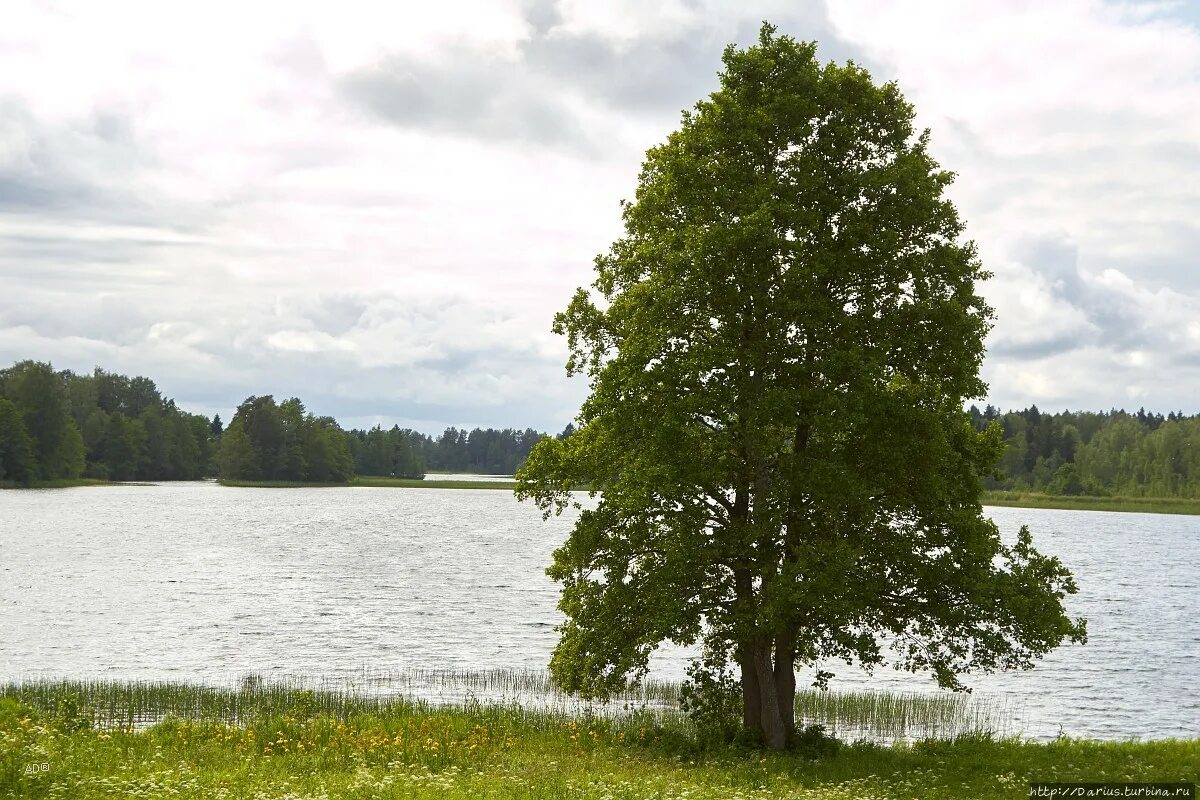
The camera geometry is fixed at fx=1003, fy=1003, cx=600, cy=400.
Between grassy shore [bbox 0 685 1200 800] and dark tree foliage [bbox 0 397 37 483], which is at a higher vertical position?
dark tree foliage [bbox 0 397 37 483]

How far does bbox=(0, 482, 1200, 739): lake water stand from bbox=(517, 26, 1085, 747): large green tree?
14.1 metres

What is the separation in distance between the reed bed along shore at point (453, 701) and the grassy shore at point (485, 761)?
3.73 ft

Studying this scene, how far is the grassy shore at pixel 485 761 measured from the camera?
65.6 feet

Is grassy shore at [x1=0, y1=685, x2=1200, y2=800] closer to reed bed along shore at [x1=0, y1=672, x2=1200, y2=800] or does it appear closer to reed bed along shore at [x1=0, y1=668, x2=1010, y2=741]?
reed bed along shore at [x1=0, y1=672, x2=1200, y2=800]

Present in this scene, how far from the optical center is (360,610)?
199 feet

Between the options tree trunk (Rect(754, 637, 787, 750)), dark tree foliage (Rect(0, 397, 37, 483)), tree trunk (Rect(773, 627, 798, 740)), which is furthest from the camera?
dark tree foliage (Rect(0, 397, 37, 483))

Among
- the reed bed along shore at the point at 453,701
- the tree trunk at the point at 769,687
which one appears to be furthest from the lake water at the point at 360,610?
the tree trunk at the point at 769,687

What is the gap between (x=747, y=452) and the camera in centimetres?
2634

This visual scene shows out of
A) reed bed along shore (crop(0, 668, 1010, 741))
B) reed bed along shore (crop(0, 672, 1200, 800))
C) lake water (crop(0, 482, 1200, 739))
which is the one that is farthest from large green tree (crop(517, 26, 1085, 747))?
lake water (crop(0, 482, 1200, 739))

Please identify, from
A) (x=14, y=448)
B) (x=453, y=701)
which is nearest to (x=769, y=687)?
(x=453, y=701)

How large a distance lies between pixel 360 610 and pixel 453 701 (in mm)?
24768

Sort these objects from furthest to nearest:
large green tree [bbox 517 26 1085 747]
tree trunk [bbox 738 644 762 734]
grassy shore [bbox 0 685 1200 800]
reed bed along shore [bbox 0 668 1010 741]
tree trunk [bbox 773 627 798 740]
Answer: reed bed along shore [bbox 0 668 1010 741] → tree trunk [bbox 773 627 798 740] → tree trunk [bbox 738 644 762 734] → large green tree [bbox 517 26 1085 747] → grassy shore [bbox 0 685 1200 800]

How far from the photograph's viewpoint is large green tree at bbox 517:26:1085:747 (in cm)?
2475

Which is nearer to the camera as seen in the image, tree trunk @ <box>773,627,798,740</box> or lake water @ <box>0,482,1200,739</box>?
tree trunk @ <box>773,627,798,740</box>
